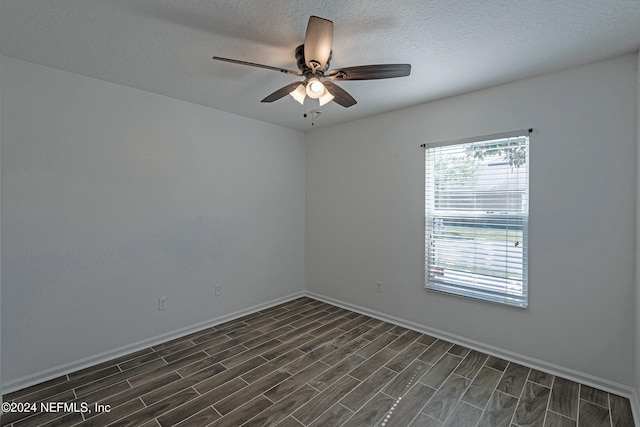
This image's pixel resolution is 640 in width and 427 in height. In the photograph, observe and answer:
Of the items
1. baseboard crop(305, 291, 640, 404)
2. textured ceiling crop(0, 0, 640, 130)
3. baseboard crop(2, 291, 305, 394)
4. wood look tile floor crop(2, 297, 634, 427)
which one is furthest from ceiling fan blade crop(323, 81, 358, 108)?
baseboard crop(2, 291, 305, 394)

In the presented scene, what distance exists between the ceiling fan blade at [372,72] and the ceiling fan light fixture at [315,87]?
8 centimetres

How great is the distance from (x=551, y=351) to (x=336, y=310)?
226cm

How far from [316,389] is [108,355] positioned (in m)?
1.95

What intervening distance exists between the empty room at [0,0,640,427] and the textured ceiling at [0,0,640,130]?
0.02 meters

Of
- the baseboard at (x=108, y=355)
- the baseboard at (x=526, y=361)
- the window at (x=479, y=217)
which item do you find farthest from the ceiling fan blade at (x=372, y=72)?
the baseboard at (x=108, y=355)

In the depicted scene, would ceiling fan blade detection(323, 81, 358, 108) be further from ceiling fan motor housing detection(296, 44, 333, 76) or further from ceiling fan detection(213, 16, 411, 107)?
ceiling fan motor housing detection(296, 44, 333, 76)

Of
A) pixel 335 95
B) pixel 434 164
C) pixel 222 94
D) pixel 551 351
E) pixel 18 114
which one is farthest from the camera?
pixel 434 164

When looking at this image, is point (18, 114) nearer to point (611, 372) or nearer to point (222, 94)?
point (222, 94)

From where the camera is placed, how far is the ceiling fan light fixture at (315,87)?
1.95 metres

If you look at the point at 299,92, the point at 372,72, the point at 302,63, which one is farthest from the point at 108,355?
the point at 372,72

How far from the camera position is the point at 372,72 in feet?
6.15

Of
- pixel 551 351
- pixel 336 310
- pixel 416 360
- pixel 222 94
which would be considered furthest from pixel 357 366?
pixel 222 94

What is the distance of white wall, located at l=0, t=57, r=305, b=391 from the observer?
231 centimetres

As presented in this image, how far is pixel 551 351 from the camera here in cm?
249
